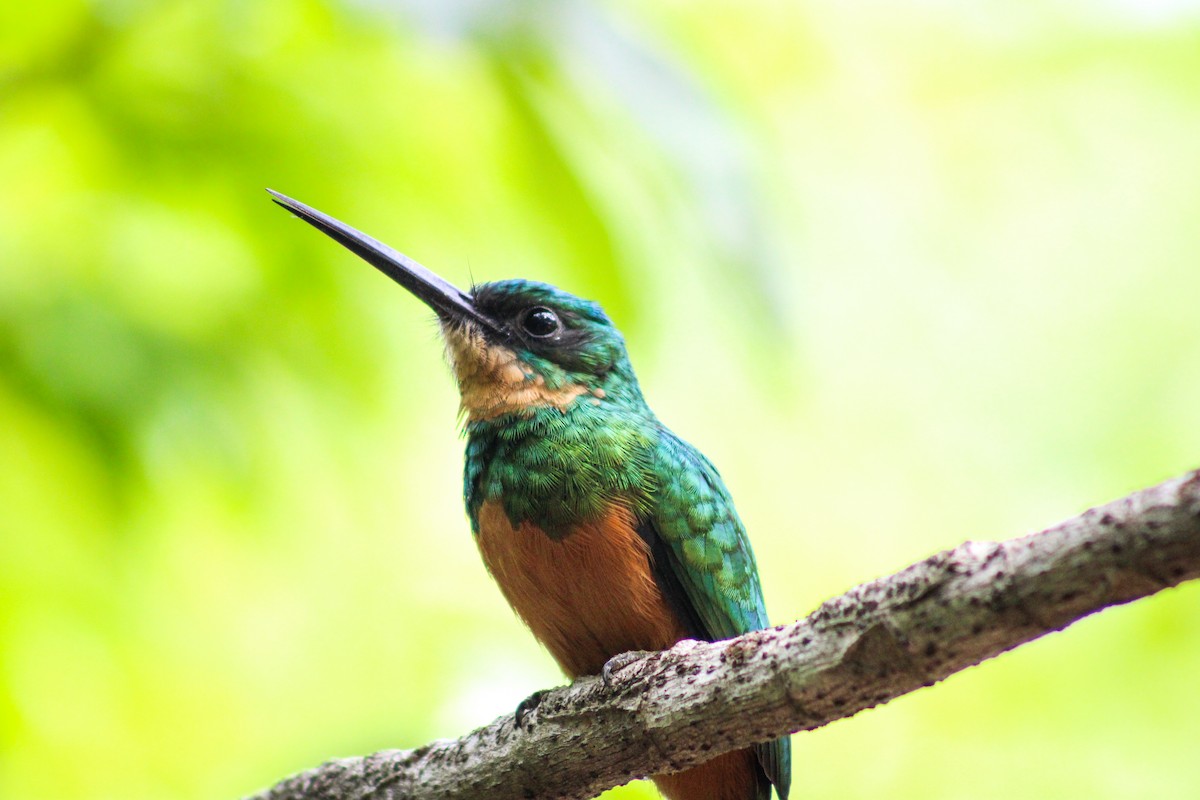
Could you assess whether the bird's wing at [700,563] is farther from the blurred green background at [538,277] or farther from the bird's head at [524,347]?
the bird's head at [524,347]

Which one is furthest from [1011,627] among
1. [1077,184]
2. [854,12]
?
[1077,184]

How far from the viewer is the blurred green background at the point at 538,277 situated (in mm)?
2143

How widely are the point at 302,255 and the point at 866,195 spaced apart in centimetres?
443

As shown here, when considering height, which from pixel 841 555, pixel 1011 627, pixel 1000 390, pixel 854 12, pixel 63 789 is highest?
pixel 854 12

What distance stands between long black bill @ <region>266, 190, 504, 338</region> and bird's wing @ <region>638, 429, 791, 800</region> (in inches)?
30.3

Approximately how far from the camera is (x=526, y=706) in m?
2.33

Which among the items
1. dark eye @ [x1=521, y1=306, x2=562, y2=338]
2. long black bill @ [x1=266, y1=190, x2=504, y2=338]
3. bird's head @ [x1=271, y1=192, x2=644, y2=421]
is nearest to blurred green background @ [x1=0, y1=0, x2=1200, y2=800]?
long black bill @ [x1=266, y1=190, x2=504, y2=338]

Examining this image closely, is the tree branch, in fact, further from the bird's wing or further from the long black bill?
the long black bill

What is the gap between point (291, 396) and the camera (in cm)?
252

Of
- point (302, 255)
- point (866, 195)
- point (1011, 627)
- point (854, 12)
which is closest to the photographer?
point (1011, 627)

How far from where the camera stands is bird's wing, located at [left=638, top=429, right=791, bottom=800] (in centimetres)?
269

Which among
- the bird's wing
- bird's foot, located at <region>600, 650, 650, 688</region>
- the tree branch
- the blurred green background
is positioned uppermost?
the blurred green background

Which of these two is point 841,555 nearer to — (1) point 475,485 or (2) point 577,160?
(1) point 475,485

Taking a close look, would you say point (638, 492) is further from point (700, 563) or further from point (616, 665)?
point (616, 665)
